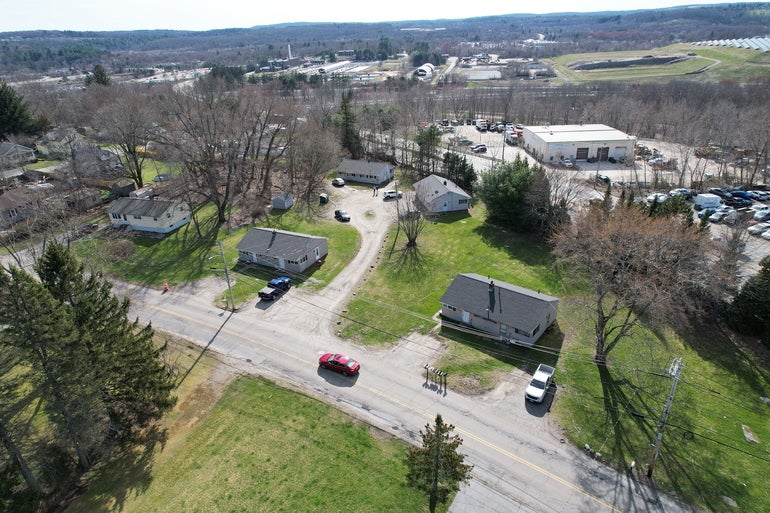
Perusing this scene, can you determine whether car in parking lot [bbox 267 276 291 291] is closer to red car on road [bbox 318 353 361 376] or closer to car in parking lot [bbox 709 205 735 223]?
red car on road [bbox 318 353 361 376]

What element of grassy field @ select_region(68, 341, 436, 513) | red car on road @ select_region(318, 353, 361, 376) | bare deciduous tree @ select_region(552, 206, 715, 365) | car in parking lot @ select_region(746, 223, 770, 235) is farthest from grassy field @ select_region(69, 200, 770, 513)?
car in parking lot @ select_region(746, 223, 770, 235)

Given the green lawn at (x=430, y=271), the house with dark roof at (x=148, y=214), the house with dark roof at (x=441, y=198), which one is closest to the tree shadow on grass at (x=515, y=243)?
the green lawn at (x=430, y=271)

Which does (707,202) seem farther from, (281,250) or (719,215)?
(281,250)

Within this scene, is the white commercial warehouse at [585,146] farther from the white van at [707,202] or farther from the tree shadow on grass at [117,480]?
the tree shadow on grass at [117,480]

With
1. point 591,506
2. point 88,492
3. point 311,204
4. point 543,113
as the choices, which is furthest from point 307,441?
point 543,113

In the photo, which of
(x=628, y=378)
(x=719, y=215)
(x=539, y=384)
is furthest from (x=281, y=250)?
(x=719, y=215)

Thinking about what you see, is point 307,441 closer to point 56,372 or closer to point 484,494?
point 484,494

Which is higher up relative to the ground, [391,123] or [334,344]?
[391,123]
